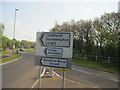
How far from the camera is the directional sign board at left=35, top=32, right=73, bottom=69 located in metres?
4.30

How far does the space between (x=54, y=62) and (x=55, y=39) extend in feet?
3.01

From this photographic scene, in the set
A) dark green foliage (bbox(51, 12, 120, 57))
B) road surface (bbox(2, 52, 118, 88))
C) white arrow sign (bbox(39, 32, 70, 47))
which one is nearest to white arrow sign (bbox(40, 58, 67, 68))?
white arrow sign (bbox(39, 32, 70, 47))

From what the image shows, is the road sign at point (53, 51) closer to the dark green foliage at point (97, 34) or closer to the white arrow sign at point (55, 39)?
the white arrow sign at point (55, 39)

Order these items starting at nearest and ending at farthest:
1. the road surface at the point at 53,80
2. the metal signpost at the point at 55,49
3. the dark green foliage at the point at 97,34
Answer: the metal signpost at the point at 55,49 < the road surface at the point at 53,80 < the dark green foliage at the point at 97,34

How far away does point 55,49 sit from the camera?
4484 mm

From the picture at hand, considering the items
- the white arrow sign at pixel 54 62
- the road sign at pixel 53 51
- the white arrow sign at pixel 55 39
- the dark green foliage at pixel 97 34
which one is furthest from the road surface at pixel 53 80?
the dark green foliage at pixel 97 34

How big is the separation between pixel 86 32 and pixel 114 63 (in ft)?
35.4

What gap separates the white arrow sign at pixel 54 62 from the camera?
14.2 feet

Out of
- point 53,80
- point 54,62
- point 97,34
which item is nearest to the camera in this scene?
point 54,62

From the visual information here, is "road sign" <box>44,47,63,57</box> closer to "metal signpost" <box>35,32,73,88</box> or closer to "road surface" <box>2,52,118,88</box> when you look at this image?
"metal signpost" <box>35,32,73,88</box>

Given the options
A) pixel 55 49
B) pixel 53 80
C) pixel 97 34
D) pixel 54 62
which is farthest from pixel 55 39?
pixel 97 34

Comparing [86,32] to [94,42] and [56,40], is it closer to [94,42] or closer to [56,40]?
[94,42]

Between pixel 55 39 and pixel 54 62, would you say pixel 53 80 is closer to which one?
pixel 54 62

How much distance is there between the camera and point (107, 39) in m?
20.1
